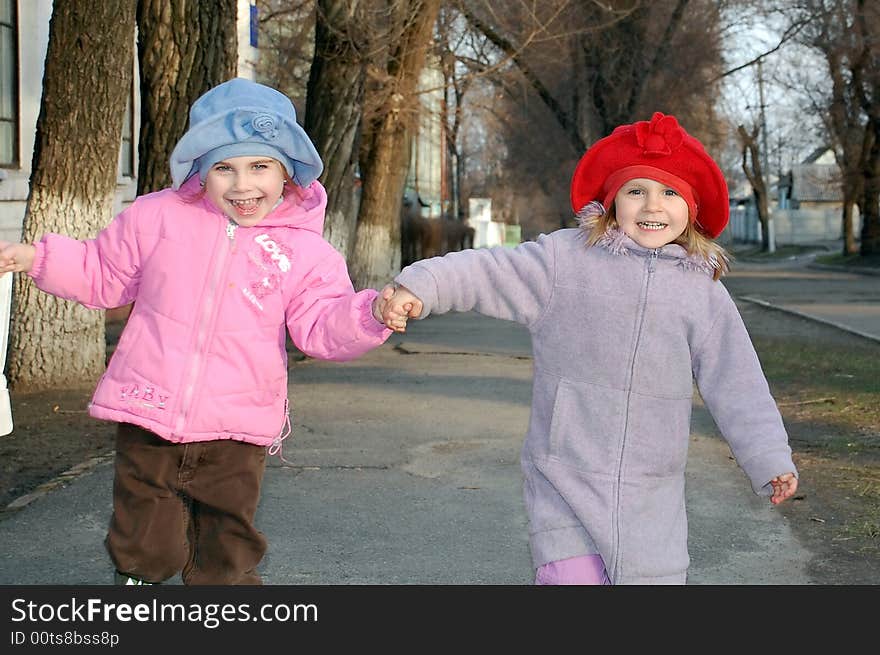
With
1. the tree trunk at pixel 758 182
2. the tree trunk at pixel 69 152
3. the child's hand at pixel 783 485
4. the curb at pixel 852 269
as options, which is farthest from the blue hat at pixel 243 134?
the tree trunk at pixel 758 182

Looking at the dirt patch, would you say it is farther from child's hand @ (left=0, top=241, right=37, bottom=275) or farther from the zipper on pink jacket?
child's hand @ (left=0, top=241, right=37, bottom=275)

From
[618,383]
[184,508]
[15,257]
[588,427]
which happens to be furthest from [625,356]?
[15,257]

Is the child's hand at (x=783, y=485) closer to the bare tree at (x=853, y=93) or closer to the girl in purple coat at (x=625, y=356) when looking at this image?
the girl in purple coat at (x=625, y=356)

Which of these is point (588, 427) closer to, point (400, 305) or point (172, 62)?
point (400, 305)

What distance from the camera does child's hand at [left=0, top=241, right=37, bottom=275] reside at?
396cm

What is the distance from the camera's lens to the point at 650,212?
387 cm

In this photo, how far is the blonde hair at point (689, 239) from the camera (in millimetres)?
3896

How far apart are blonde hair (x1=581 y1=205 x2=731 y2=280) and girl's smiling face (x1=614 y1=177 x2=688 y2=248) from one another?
3cm

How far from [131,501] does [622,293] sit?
148 cm

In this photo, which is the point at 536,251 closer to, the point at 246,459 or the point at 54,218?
the point at 246,459

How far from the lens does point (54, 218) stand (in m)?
10.1

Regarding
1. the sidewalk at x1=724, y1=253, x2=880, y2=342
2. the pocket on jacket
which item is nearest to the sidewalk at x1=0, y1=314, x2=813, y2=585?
the pocket on jacket

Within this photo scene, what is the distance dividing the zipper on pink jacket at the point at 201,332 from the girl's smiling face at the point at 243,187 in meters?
0.11
